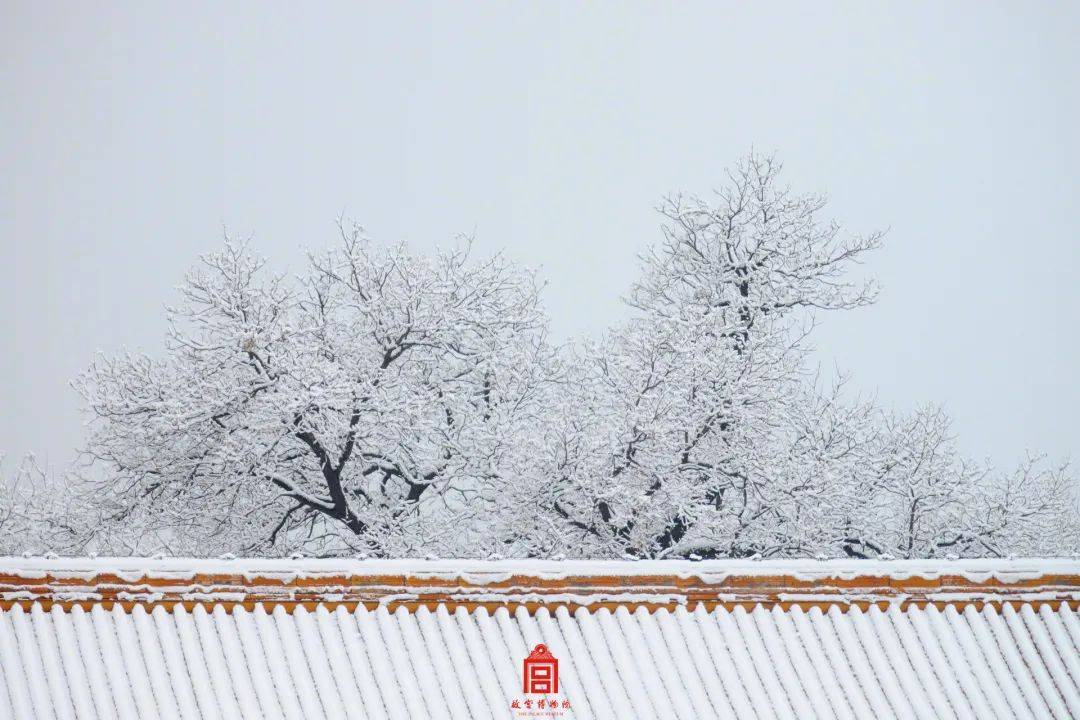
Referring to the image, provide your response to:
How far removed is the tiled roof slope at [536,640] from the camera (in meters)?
7.58

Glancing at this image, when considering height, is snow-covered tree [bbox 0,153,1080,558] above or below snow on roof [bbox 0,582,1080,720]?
above

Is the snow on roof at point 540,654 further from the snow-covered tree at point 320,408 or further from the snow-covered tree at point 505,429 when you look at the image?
the snow-covered tree at point 320,408

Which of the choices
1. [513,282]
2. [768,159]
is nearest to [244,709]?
[513,282]

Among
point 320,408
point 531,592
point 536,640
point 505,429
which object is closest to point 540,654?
point 536,640

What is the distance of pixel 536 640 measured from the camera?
8.02 m

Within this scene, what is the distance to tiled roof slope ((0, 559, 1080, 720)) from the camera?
7.58 metres

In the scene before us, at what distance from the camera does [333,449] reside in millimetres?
20047

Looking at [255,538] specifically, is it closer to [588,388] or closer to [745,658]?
[588,388]

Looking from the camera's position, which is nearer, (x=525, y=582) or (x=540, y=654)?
(x=540, y=654)

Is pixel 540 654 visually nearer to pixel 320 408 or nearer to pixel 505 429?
pixel 320 408

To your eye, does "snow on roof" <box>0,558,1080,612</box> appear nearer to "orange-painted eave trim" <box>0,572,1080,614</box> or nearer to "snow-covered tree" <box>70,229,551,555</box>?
"orange-painted eave trim" <box>0,572,1080,614</box>

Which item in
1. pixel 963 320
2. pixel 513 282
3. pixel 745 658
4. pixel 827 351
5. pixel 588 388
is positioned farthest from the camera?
pixel 963 320

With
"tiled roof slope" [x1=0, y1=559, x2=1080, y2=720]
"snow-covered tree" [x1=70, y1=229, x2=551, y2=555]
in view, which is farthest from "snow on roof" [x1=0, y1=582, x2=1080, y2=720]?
"snow-covered tree" [x1=70, y1=229, x2=551, y2=555]

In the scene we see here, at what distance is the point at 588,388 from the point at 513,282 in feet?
9.51
